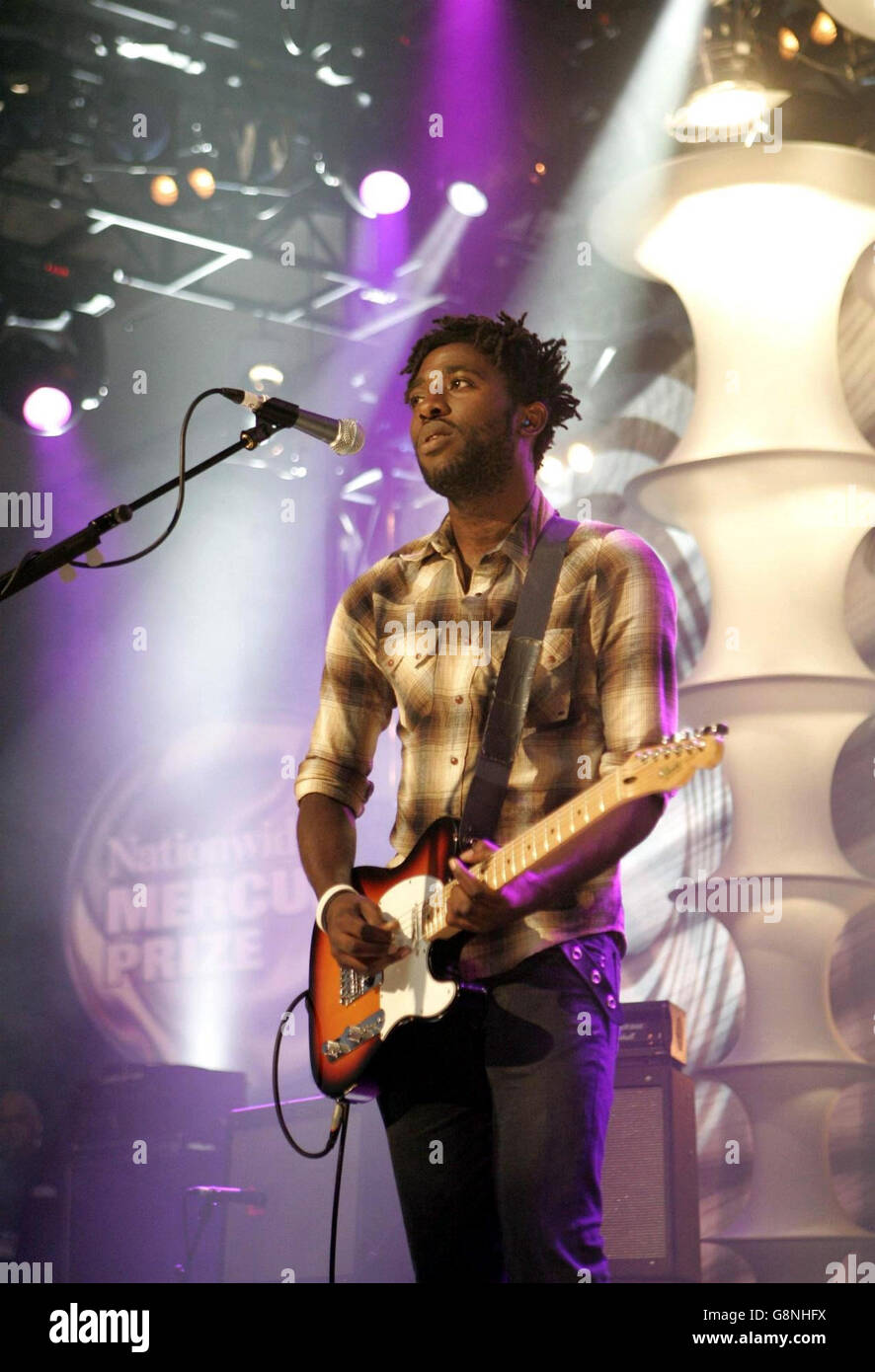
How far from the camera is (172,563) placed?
629cm

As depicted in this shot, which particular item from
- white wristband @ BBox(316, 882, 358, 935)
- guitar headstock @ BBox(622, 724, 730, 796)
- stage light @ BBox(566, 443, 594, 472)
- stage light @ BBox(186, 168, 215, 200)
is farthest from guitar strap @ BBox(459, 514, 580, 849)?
stage light @ BBox(566, 443, 594, 472)

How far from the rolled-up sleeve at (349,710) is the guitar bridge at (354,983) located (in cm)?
37

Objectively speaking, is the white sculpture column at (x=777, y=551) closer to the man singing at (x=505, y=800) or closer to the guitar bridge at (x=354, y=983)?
the man singing at (x=505, y=800)

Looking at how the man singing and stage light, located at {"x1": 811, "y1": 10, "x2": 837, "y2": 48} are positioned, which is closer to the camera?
the man singing

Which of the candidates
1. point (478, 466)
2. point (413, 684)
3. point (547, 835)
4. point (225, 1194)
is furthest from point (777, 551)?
point (225, 1194)

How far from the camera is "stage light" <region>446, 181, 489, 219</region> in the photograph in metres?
5.39

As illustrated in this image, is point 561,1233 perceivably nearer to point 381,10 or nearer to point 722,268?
point 722,268

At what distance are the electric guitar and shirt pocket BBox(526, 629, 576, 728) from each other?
0.24m

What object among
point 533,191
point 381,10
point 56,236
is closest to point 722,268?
point 533,191

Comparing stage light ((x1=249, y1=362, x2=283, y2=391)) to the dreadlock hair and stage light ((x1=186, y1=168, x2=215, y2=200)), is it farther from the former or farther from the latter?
the dreadlock hair

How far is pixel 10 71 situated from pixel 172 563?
6.69 feet

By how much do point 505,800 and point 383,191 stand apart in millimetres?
3505

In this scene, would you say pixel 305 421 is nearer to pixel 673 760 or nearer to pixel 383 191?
pixel 673 760

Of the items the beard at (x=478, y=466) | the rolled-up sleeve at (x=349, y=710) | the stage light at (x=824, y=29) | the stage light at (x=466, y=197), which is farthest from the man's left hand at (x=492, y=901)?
the stage light at (x=466, y=197)
